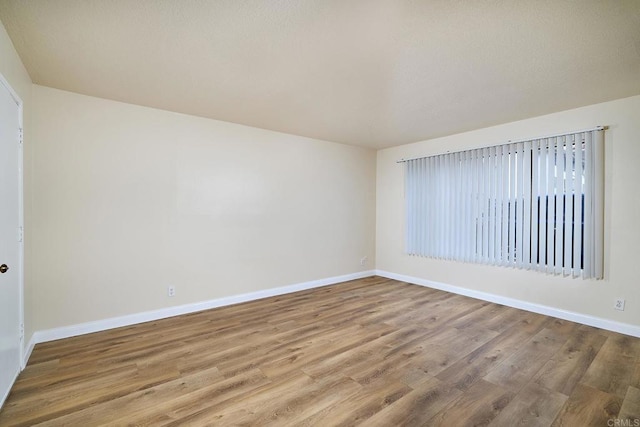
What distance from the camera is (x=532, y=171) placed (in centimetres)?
375

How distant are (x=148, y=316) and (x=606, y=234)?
5.35m

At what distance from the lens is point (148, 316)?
341 cm

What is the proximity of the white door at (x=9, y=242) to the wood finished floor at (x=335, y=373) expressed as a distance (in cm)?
25

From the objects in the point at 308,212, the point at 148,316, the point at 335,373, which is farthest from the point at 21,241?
the point at 308,212

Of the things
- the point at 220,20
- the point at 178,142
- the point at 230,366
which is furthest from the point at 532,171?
the point at 178,142

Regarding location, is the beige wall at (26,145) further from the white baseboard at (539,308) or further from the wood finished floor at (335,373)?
the white baseboard at (539,308)

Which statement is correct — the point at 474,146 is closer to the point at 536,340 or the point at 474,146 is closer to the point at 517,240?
the point at 517,240

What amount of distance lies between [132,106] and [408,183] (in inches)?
170

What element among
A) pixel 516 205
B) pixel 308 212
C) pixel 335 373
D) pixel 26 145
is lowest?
pixel 335 373

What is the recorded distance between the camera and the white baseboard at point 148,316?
9.41 feet

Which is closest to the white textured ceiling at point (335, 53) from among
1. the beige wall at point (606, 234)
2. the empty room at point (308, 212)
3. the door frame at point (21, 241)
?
the empty room at point (308, 212)

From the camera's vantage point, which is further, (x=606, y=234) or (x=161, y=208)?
(x=161, y=208)

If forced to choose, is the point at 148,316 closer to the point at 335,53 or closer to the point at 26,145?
the point at 26,145

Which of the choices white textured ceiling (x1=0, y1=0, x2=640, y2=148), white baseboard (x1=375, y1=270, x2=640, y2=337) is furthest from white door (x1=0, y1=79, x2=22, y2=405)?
white baseboard (x1=375, y1=270, x2=640, y2=337)
